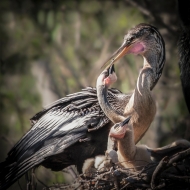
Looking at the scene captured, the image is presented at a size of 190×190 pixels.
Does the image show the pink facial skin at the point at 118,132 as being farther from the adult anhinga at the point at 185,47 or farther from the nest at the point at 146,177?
the adult anhinga at the point at 185,47

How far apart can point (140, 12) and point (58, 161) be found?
3.71 metres

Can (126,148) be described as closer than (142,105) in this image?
Yes

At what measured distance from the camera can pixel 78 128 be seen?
254 inches

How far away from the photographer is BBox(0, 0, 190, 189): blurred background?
30.6ft

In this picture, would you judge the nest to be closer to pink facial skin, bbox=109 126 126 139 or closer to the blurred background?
pink facial skin, bbox=109 126 126 139

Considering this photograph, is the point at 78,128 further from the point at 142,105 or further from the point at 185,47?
the point at 185,47

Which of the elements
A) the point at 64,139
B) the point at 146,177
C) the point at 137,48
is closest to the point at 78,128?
the point at 64,139

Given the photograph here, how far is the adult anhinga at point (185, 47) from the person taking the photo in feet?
22.7

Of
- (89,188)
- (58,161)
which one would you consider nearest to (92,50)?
(58,161)

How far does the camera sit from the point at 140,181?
5.65 metres

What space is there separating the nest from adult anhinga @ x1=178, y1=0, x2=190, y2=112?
1192 mm

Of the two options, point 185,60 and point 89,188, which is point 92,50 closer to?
point 185,60

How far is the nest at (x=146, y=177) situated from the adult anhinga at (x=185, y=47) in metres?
1.19

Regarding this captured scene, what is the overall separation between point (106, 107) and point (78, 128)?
0.35m
